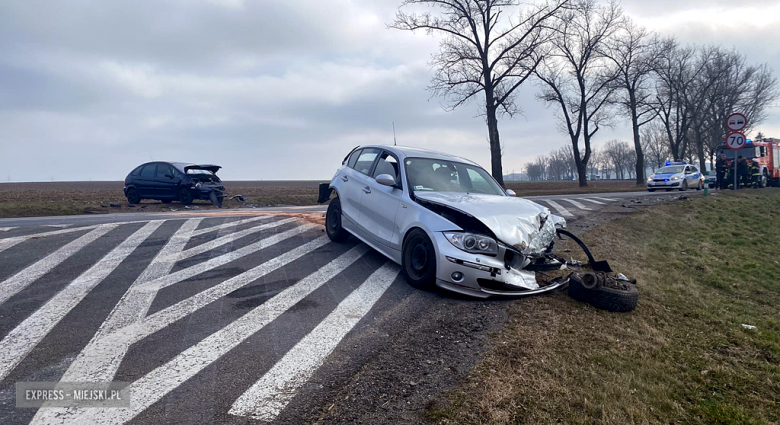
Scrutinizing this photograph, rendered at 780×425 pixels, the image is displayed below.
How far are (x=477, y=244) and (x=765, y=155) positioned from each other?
29.2 metres

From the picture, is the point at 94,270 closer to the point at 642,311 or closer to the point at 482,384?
the point at 482,384

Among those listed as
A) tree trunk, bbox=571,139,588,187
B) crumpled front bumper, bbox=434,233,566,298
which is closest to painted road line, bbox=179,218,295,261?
crumpled front bumper, bbox=434,233,566,298

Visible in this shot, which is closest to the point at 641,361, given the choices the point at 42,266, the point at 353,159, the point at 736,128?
the point at 353,159

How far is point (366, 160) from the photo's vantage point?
7578 mm

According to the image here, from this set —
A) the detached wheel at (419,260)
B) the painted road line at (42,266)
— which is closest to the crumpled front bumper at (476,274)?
the detached wheel at (419,260)

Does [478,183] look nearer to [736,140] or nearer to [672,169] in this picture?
[736,140]

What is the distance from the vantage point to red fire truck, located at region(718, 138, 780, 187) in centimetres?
2579

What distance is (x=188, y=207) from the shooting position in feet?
57.8

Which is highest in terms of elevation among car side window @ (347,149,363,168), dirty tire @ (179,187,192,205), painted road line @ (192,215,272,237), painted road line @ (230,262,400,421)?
car side window @ (347,149,363,168)

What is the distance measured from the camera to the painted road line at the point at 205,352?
3.03m

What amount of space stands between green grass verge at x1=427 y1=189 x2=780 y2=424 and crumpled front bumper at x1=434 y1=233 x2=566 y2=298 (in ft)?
0.70

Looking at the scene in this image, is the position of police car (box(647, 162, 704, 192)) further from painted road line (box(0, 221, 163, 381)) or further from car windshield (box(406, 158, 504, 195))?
painted road line (box(0, 221, 163, 381))

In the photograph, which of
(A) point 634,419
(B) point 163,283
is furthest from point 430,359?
(B) point 163,283

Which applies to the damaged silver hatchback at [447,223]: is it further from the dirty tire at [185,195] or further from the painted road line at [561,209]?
the dirty tire at [185,195]
